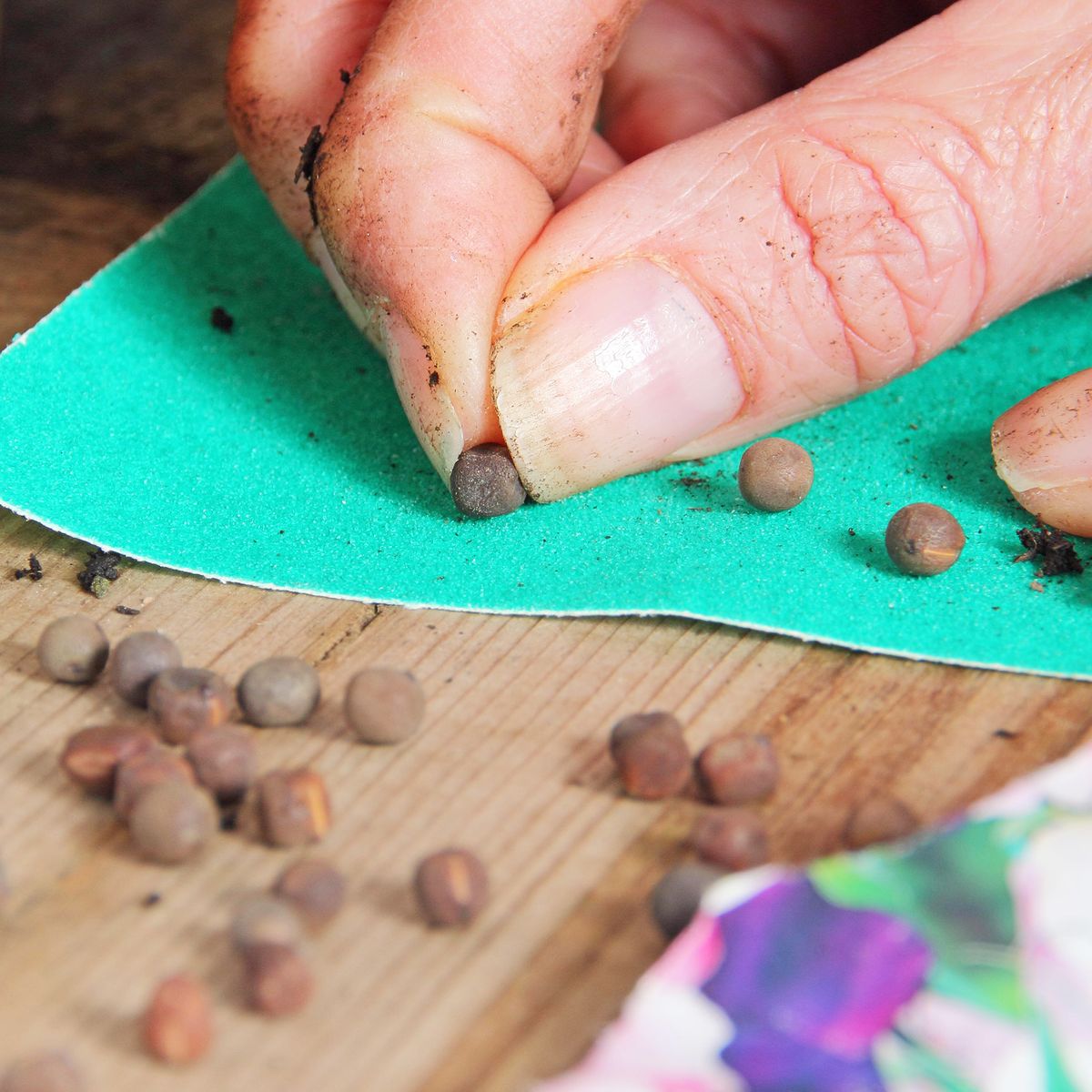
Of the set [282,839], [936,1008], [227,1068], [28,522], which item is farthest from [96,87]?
[936,1008]

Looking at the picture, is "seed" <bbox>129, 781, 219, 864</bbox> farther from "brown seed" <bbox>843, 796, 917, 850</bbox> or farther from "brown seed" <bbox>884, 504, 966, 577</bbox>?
"brown seed" <bbox>884, 504, 966, 577</bbox>

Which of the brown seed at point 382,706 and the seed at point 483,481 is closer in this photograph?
the brown seed at point 382,706

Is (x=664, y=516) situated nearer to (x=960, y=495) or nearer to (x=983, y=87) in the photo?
(x=960, y=495)

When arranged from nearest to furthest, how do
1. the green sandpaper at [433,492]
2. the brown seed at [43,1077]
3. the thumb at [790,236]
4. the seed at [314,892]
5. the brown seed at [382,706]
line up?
the brown seed at [43,1077] → the seed at [314,892] → the brown seed at [382,706] → the green sandpaper at [433,492] → the thumb at [790,236]

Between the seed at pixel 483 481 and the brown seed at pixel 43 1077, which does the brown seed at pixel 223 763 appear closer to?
the brown seed at pixel 43 1077

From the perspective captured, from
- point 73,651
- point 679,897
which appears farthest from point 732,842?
point 73,651

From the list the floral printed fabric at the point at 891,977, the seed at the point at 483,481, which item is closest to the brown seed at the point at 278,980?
the floral printed fabric at the point at 891,977

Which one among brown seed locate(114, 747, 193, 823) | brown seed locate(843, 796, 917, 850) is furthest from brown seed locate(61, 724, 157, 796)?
brown seed locate(843, 796, 917, 850)
